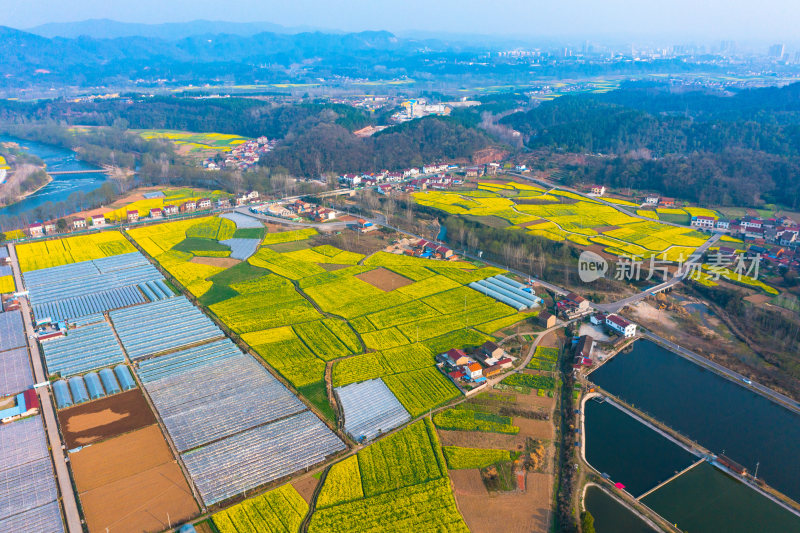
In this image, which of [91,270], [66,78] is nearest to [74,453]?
[91,270]

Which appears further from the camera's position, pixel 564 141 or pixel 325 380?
pixel 564 141

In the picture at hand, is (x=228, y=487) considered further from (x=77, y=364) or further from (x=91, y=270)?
(x=91, y=270)

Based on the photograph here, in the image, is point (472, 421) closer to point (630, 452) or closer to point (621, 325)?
point (630, 452)

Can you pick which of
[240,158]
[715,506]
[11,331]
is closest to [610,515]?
[715,506]

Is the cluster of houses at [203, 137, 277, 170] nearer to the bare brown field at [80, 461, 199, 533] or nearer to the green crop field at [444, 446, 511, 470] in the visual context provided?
the bare brown field at [80, 461, 199, 533]

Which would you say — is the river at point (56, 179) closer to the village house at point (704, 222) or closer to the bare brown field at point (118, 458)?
the bare brown field at point (118, 458)

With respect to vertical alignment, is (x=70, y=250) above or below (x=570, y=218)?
above
